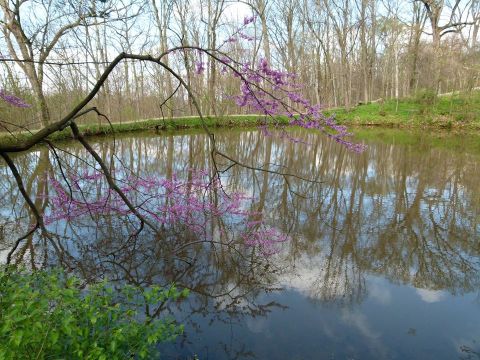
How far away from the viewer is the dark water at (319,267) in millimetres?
2975

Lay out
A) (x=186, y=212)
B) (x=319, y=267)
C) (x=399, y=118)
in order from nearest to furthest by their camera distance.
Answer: (x=319, y=267)
(x=186, y=212)
(x=399, y=118)

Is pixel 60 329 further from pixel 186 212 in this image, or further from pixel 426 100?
pixel 426 100

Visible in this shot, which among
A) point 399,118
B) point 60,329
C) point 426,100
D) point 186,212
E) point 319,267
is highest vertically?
point 426,100

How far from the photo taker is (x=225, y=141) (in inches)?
590

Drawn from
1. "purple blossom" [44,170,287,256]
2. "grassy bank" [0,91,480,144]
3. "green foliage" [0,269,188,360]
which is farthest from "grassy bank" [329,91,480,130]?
"green foliage" [0,269,188,360]

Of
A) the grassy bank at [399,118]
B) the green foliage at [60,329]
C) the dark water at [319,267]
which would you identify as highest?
the grassy bank at [399,118]

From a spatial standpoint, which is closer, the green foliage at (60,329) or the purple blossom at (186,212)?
the green foliage at (60,329)

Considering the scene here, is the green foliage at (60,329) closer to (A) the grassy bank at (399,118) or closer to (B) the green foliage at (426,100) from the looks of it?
(A) the grassy bank at (399,118)

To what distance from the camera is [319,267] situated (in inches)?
164

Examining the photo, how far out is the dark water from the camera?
2.97 m

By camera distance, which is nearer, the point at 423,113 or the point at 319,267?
the point at 319,267

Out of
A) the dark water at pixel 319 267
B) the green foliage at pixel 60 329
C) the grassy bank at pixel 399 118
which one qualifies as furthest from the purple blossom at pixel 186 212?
the grassy bank at pixel 399 118

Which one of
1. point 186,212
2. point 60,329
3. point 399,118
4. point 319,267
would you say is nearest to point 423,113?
point 399,118

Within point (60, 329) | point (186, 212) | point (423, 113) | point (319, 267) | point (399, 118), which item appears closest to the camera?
point (60, 329)
